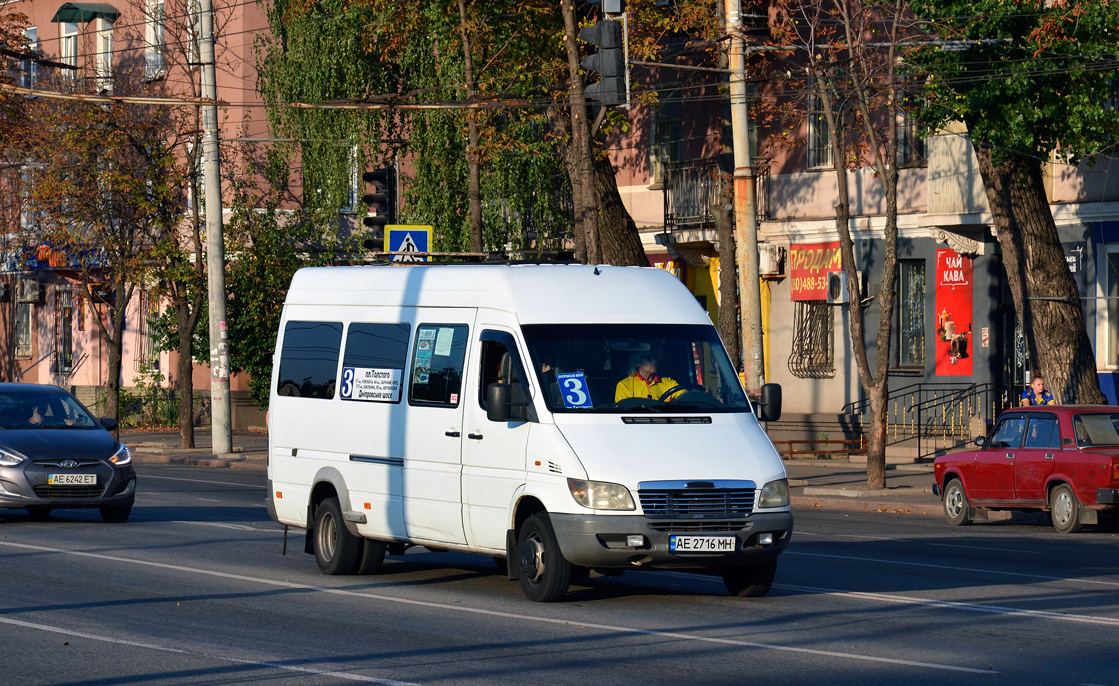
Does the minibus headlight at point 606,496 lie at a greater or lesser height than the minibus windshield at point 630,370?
lesser

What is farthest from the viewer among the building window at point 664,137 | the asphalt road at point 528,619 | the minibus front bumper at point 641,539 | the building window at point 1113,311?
the building window at point 664,137

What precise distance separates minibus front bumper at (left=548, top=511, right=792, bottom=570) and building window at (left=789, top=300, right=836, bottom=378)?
2242 centimetres

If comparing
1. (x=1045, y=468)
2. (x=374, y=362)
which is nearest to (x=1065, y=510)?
(x=1045, y=468)

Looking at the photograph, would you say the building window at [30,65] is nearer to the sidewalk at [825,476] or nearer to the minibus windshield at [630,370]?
the sidewalk at [825,476]

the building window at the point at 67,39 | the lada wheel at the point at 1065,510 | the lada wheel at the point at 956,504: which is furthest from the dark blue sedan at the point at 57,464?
the building window at the point at 67,39

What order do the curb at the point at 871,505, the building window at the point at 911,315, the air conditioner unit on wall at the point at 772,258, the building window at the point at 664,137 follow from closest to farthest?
the curb at the point at 871,505 < the building window at the point at 911,315 < the air conditioner unit on wall at the point at 772,258 < the building window at the point at 664,137

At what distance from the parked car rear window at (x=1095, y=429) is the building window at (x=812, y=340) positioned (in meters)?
14.2

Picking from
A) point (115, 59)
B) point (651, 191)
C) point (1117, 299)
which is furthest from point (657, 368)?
point (115, 59)

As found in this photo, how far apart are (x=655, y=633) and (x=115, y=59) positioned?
131ft

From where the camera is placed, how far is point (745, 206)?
22781mm

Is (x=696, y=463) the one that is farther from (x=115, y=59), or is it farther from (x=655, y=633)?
(x=115, y=59)

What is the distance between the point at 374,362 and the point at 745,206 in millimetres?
10280

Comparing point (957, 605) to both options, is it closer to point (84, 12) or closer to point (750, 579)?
point (750, 579)

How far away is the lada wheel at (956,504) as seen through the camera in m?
20.6
